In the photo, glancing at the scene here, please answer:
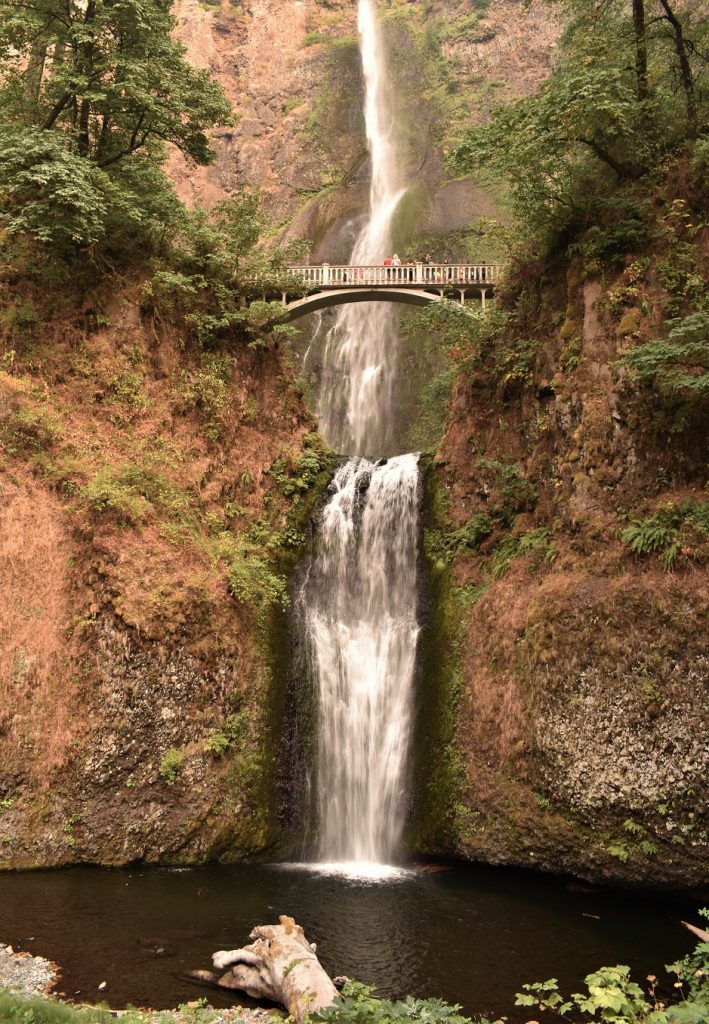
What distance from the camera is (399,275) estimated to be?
24.0 metres

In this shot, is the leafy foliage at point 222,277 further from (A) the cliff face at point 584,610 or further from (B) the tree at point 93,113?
(A) the cliff face at point 584,610

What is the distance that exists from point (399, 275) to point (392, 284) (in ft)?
3.21

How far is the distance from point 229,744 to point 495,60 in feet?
149

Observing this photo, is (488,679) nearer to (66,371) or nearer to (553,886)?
(553,886)

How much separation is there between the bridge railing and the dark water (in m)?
17.0

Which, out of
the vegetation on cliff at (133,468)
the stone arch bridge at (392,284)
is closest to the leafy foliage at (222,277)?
the vegetation on cliff at (133,468)

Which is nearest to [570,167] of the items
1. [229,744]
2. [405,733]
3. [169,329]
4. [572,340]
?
[572,340]

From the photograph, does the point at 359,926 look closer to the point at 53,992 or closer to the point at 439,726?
the point at 53,992

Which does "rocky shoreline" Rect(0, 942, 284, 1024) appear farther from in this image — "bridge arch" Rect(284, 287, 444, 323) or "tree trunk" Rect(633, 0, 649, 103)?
"bridge arch" Rect(284, 287, 444, 323)

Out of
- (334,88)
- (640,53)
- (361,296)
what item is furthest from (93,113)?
(334,88)

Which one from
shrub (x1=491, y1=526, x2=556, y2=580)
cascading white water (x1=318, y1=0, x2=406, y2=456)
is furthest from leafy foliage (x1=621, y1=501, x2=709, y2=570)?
cascading white water (x1=318, y1=0, x2=406, y2=456)

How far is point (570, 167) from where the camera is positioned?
600 inches

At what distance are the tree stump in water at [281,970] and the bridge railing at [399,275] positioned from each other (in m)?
18.5

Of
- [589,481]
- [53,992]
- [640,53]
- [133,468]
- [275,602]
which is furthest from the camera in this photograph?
[275,602]
